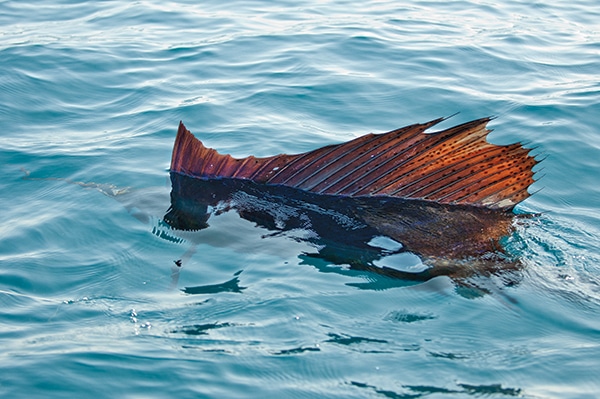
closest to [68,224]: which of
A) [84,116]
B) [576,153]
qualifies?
[84,116]

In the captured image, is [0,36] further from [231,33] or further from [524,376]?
[524,376]

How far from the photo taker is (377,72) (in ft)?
32.9

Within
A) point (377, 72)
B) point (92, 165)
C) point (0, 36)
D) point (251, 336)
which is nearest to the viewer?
point (251, 336)

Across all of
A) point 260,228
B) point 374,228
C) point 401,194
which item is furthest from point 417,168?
point 260,228

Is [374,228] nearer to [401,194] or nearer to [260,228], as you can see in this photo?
[401,194]

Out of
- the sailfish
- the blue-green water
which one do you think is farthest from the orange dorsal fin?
the blue-green water

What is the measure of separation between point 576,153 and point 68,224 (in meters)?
5.33

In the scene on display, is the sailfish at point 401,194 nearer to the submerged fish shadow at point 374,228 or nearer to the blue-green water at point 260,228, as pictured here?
the submerged fish shadow at point 374,228

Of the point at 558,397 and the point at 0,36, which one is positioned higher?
the point at 0,36

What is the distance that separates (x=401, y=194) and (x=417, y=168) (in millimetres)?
258

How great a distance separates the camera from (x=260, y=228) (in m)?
5.45

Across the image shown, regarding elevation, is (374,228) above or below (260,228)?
above

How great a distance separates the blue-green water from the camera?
4082 millimetres

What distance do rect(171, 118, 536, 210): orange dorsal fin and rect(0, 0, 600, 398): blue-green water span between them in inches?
18.3
